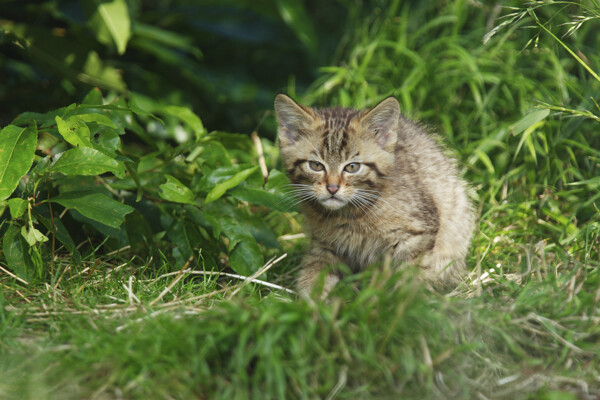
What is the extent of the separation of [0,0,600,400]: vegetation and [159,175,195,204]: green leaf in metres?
0.01

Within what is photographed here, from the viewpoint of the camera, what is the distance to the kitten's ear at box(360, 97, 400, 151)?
12.3 ft

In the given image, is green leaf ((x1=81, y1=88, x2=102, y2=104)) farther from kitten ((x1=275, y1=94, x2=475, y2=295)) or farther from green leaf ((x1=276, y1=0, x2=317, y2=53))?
green leaf ((x1=276, y1=0, x2=317, y2=53))

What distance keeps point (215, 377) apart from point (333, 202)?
4.56ft

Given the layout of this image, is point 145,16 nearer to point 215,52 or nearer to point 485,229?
point 215,52

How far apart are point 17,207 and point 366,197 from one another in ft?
6.33

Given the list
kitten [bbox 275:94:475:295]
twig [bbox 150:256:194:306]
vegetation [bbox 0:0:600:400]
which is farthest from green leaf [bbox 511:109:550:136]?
twig [bbox 150:256:194:306]

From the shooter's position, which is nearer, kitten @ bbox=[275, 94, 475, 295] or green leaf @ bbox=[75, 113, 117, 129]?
green leaf @ bbox=[75, 113, 117, 129]

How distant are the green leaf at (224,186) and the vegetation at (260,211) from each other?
0.06 ft

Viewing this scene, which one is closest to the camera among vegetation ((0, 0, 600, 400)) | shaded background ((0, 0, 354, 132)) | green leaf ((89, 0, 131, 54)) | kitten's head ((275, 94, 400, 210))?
vegetation ((0, 0, 600, 400))

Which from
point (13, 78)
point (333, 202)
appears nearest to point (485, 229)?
point (333, 202)

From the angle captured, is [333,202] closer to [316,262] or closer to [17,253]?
[316,262]

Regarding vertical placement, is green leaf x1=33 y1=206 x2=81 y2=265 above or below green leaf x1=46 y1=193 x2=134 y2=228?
below

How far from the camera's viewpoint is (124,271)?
3.82m

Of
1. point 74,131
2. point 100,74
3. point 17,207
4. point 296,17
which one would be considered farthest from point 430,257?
point 100,74
